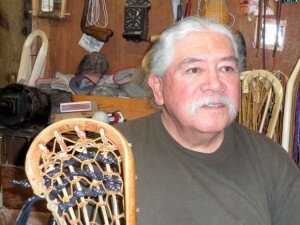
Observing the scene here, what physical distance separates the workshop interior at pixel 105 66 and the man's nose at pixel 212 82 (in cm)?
68

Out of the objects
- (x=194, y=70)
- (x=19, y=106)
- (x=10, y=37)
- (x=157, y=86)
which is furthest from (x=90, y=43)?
(x=194, y=70)

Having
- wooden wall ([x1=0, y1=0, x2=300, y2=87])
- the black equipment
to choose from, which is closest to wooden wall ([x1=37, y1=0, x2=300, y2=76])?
wooden wall ([x1=0, y1=0, x2=300, y2=87])

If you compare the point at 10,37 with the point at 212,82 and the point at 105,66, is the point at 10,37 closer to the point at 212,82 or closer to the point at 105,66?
the point at 105,66

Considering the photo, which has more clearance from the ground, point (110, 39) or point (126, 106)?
point (110, 39)

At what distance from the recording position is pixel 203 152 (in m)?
1.26

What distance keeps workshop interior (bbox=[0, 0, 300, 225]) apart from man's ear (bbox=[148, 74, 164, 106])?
1.61 feet

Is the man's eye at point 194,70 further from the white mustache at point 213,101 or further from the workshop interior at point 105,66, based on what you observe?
the workshop interior at point 105,66

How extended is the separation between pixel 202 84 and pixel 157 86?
7.8 inches

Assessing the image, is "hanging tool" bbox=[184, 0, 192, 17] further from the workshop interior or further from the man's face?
the man's face

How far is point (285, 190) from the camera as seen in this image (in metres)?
1.25

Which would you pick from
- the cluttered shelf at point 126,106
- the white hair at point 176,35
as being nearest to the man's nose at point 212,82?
the white hair at point 176,35

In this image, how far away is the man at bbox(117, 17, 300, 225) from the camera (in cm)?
116

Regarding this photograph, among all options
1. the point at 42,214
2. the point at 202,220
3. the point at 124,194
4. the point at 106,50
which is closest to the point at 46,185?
the point at 124,194

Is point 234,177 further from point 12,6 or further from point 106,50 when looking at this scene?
point 12,6
